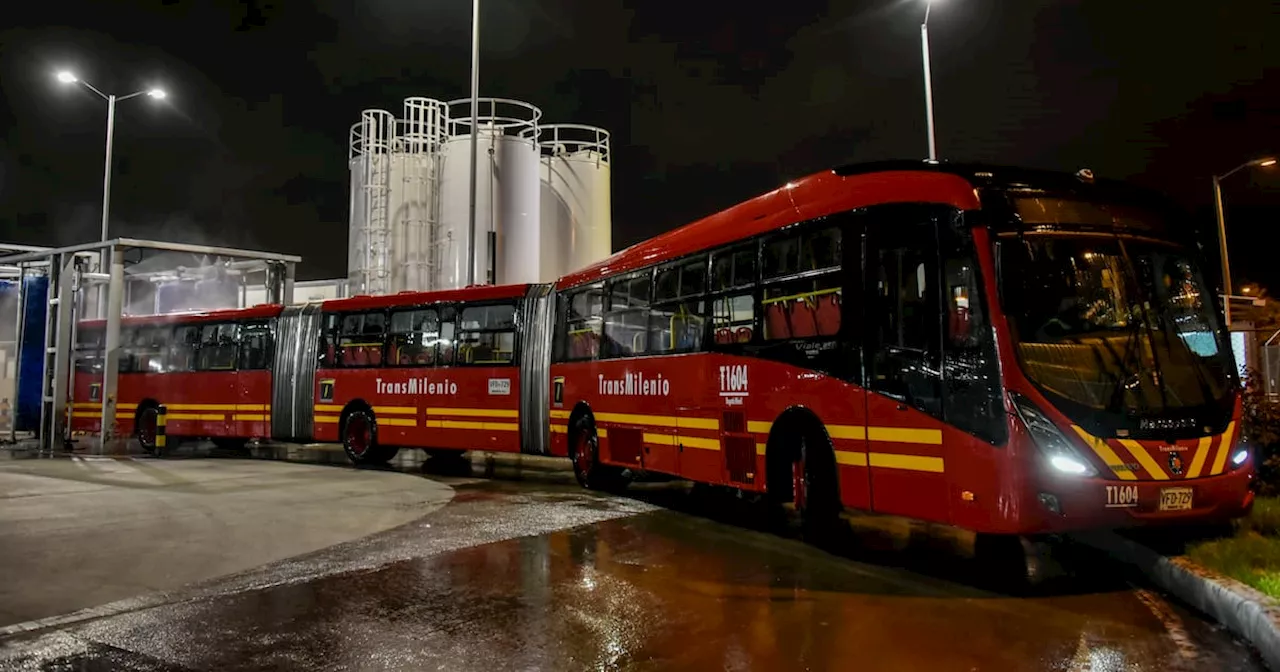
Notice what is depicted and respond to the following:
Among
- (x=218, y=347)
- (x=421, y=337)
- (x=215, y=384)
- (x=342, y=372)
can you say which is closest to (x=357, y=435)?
(x=342, y=372)

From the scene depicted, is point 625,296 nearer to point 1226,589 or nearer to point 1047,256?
point 1047,256

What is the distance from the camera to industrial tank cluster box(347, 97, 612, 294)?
2552 centimetres

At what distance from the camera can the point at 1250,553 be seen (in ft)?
22.6

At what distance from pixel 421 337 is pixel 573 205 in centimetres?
1301

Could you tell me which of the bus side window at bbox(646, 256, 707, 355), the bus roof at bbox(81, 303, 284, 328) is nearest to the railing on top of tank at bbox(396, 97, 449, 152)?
the bus roof at bbox(81, 303, 284, 328)

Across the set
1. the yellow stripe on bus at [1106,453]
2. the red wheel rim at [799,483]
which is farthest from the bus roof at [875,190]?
the red wheel rim at [799,483]

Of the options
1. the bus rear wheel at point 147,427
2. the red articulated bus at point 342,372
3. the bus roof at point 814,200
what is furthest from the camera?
the bus rear wheel at point 147,427

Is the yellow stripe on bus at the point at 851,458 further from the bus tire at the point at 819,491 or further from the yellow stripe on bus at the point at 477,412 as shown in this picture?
the yellow stripe on bus at the point at 477,412

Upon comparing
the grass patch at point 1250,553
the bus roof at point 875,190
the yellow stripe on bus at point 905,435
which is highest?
the bus roof at point 875,190

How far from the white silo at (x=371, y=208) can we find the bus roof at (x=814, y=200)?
51.4 ft

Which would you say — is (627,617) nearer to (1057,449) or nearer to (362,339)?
(1057,449)

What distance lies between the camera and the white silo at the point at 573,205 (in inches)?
1121

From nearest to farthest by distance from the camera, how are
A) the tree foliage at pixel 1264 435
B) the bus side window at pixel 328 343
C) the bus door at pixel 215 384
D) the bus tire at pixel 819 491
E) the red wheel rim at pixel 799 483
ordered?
the bus tire at pixel 819 491
the red wheel rim at pixel 799 483
the tree foliage at pixel 1264 435
the bus side window at pixel 328 343
the bus door at pixel 215 384

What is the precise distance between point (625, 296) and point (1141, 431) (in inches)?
280
